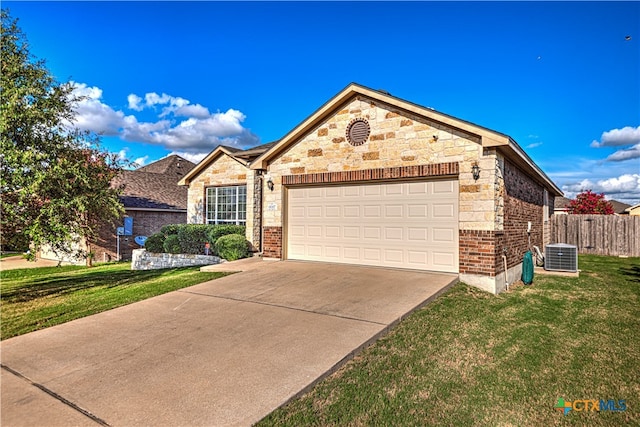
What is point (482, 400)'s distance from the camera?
3432 mm

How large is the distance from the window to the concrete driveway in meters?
7.83

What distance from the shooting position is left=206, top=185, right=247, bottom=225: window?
48.8 ft

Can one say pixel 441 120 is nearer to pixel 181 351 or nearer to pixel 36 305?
pixel 181 351

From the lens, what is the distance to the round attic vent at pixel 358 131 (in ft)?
31.4

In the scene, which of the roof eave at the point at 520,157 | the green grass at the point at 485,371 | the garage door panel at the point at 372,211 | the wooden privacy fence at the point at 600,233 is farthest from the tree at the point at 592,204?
the garage door panel at the point at 372,211

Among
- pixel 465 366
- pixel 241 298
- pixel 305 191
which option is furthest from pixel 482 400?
pixel 305 191

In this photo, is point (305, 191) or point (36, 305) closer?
point (36, 305)

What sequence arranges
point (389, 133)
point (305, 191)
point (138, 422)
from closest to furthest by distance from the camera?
point (138, 422)
point (389, 133)
point (305, 191)

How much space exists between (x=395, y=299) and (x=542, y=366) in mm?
2457

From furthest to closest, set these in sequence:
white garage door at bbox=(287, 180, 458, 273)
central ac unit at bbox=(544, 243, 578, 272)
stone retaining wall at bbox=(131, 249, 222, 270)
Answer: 1. stone retaining wall at bbox=(131, 249, 222, 270)
2. central ac unit at bbox=(544, 243, 578, 272)
3. white garage door at bbox=(287, 180, 458, 273)

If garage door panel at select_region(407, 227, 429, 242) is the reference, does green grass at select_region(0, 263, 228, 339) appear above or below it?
below

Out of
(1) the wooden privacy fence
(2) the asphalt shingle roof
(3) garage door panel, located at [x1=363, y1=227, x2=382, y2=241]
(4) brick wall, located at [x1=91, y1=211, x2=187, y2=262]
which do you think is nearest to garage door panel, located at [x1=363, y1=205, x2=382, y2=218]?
(3) garage door panel, located at [x1=363, y1=227, x2=382, y2=241]

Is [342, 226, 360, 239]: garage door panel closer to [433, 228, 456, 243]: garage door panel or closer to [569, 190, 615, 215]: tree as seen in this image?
[433, 228, 456, 243]: garage door panel

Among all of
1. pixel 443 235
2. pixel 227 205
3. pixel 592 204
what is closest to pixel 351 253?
pixel 443 235
